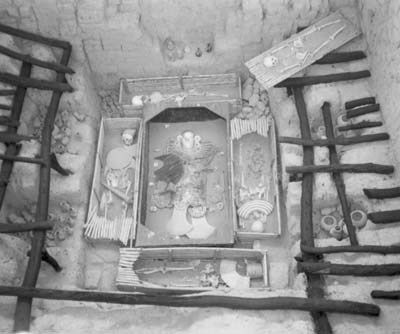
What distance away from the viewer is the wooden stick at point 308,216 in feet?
18.3

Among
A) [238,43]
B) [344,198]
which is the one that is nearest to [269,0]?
[238,43]

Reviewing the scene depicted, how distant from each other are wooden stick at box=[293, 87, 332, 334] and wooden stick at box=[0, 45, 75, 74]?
3118 millimetres

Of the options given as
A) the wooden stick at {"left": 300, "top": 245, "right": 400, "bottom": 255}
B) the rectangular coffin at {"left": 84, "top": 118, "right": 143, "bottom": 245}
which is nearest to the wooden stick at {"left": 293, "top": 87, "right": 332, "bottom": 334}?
the wooden stick at {"left": 300, "top": 245, "right": 400, "bottom": 255}

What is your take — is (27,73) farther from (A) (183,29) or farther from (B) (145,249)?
(B) (145,249)

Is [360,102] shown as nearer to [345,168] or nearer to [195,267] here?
[345,168]

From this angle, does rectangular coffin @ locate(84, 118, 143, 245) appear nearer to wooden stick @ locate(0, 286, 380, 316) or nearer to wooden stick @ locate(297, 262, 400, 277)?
wooden stick @ locate(0, 286, 380, 316)

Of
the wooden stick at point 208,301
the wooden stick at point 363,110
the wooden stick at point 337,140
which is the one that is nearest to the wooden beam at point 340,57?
the wooden stick at point 363,110

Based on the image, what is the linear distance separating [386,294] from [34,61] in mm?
5244

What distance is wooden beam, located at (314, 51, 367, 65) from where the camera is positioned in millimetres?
7418

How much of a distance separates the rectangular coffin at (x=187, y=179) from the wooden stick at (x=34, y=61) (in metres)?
1.34

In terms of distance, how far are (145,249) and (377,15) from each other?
4.07 metres

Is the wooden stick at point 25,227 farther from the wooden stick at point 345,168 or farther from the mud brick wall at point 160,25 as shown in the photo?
the wooden stick at point 345,168

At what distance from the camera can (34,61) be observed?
7.49 m

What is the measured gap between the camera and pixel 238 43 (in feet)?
25.6
